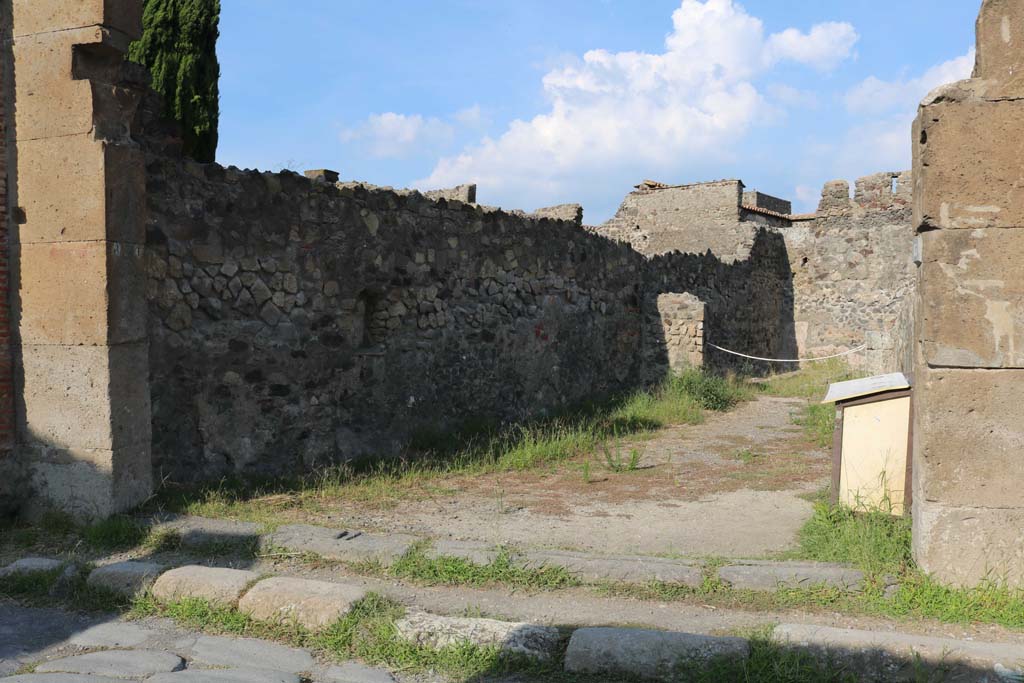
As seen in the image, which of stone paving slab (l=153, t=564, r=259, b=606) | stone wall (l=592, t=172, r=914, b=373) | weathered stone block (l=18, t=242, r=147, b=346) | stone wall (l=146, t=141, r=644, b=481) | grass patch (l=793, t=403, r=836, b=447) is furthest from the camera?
stone wall (l=592, t=172, r=914, b=373)

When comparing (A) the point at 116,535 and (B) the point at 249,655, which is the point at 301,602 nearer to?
(B) the point at 249,655

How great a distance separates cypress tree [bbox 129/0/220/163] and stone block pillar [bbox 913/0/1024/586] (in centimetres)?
987

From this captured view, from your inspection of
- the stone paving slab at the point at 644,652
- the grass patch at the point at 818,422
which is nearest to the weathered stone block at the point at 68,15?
the stone paving slab at the point at 644,652

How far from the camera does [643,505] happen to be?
6.40 metres

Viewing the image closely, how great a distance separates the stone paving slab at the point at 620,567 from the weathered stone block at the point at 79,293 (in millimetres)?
3201

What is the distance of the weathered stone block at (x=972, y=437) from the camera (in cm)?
404

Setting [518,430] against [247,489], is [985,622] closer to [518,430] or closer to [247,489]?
[247,489]

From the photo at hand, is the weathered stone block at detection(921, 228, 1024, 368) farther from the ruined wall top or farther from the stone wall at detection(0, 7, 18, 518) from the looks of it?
the ruined wall top

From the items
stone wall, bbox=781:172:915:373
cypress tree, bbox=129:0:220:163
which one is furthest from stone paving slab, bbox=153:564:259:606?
stone wall, bbox=781:172:915:373

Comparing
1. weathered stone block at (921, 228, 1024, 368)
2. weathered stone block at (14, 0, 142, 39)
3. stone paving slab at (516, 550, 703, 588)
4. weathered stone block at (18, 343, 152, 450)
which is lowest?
stone paving slab at (516, 550, 703, 588)

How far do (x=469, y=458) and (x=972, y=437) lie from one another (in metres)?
4.73

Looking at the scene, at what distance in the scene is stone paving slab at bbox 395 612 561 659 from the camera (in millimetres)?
3619

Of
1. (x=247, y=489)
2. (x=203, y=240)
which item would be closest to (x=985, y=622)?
(x=247, y=489)

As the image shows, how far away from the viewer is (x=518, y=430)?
369 inches
